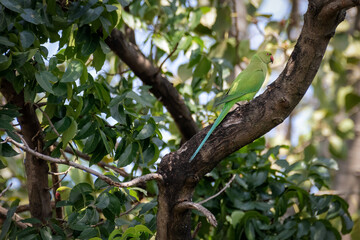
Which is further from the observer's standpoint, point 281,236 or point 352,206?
point 352,206

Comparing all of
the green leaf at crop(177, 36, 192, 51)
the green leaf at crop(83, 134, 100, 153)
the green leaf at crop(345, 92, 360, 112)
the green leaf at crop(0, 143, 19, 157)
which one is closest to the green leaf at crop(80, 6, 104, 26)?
the green leaf at crop(83, 134, 100, 153)

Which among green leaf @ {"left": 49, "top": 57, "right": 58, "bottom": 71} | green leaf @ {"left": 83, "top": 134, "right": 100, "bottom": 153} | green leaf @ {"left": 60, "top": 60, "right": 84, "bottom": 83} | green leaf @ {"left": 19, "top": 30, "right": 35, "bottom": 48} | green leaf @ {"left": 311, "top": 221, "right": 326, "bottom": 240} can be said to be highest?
green leaf @ {"left": 19, "top": 30, "right": 35, "bottom": 48}

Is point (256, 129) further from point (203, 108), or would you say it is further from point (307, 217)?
point (203, 108)

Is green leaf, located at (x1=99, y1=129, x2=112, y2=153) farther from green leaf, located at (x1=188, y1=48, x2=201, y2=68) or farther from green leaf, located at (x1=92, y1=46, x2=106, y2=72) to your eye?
green leaf, located at (x1=188, y1=48, x2=201, y2=68)

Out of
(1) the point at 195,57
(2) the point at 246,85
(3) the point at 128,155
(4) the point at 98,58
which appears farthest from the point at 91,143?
(1) the point at 195,57

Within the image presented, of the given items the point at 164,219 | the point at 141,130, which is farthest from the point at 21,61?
the point at 164,219

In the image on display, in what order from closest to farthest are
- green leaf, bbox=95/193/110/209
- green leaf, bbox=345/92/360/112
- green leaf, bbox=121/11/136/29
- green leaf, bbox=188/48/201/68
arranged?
green leaf, bbox=95/193/110/209, green leaf, bbox=188/48/201/68, green leaf, bbox=121/11/136/29, green leaf, bbox=345/92/360/112

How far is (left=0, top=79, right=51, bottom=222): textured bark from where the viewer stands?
7.40ft

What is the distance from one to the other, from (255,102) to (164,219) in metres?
0.59

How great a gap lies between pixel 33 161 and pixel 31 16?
760 mm

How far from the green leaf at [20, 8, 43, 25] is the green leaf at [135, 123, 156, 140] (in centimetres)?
61

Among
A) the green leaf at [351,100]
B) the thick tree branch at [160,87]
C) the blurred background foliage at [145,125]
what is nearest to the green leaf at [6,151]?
the blurred background foliage at [145,125]

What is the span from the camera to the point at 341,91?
13.6 ft

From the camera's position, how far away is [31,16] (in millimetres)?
1967
